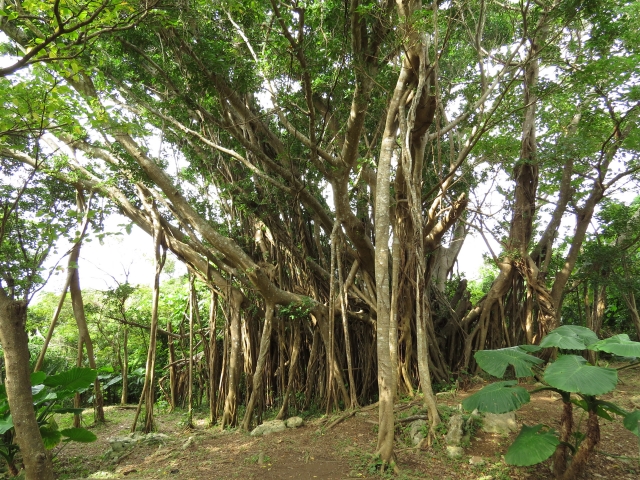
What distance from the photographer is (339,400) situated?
577 cm

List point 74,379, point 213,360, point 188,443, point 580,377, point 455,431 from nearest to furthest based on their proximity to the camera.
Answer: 1. point 580,377
2. point 455,431
3. point 74,379
4. point 188,443
5. point 213,360

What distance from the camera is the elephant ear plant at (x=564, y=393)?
2.58 m

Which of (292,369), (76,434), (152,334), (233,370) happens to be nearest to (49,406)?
(76,434)

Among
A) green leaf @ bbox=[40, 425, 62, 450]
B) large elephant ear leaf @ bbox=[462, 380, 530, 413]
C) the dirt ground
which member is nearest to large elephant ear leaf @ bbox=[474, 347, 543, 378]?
large elephant ear leaf @ bbox=[462, 380, 530, 413]

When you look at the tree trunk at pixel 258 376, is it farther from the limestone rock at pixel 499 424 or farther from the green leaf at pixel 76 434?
the limestone rock at pixel 499 424

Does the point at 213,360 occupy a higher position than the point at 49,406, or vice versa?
the point at 213,360

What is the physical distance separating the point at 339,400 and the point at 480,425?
89.2 inches

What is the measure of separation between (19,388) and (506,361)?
10.6 feet

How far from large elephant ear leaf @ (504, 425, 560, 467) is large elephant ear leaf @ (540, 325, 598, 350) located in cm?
60

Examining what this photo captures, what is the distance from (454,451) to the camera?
11.9 ft


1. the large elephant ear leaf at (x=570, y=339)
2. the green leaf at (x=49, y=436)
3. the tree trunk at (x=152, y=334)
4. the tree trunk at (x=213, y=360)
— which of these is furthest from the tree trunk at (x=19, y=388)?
the tree trunk at (x=213, y=360)

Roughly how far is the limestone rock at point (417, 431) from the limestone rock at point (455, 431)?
0.82 feet

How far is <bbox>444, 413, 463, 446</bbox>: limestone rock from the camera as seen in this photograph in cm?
373

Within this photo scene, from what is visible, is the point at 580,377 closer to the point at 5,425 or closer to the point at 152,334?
the point at 5,425
